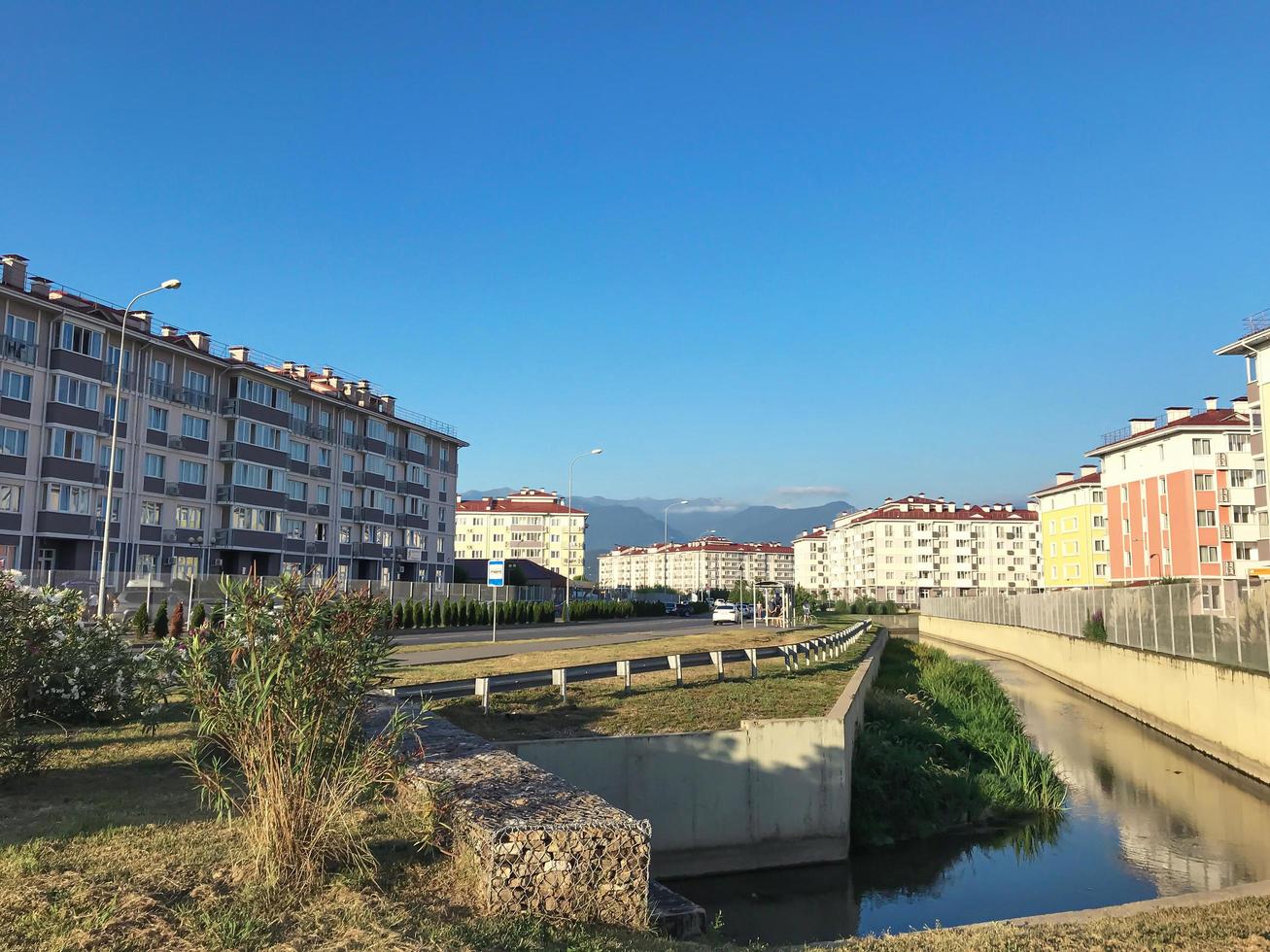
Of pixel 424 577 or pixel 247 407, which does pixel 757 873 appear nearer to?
pixel 247 407

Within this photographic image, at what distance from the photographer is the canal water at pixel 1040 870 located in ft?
42.4

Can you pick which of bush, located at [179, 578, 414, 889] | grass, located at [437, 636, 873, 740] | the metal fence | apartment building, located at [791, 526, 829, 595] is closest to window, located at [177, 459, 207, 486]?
the metal fence

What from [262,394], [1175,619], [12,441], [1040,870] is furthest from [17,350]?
[1175,619]

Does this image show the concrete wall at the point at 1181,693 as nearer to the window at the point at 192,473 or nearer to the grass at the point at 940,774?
the grass at the point at 940,774

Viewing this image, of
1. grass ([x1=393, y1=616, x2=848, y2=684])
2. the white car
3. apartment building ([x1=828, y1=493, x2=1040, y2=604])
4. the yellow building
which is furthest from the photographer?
apartment building ([x1=828, y1=493, x2=1040, y2=604])

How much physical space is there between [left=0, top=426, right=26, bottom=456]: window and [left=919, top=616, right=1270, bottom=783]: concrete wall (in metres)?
44.3

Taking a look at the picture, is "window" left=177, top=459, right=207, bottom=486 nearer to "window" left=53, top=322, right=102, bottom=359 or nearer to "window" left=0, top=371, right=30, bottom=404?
"window" left=53, top=322, right=102, bottom=359

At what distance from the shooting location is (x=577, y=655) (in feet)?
88.6

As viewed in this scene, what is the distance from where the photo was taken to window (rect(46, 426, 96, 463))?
4088cm

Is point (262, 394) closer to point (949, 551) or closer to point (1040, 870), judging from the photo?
point (1040, 870)

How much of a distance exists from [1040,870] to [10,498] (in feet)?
135

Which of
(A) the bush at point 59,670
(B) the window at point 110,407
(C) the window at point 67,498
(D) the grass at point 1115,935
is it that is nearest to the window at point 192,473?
(B) the window at point 110,407

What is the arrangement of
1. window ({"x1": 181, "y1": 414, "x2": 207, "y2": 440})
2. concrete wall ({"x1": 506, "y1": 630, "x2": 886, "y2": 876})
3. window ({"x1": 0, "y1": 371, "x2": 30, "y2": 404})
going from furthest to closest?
window ({"x1": 181, "y1": 414, "x2": 207, "y2": 440}), window ({"x1": 0, "y1": 371, "x2": 30, "y2": 404}), concrete wall ({"x1": 506, "y1": 630, "x2": 886, "y2": 876})

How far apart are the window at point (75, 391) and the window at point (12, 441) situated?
2368mm
